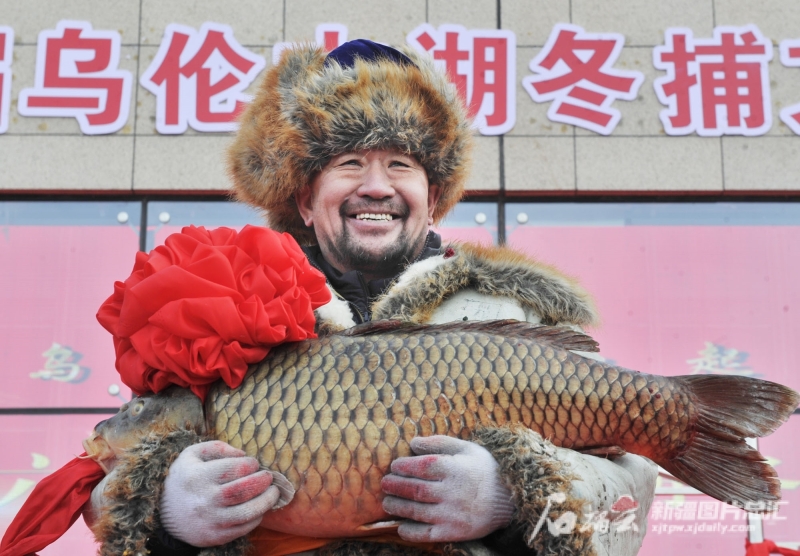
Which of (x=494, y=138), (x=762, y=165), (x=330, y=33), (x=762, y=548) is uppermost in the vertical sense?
(x=330, y=33)

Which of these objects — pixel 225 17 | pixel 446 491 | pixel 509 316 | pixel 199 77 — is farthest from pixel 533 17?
pixel 446 491

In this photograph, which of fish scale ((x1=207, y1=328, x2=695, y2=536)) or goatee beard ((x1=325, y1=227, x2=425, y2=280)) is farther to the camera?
goatee beard ((x1=325, y1=227, x2=425, y2=280))

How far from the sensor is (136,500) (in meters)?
1.54

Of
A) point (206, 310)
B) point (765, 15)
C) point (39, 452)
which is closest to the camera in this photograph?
point (206, 310)

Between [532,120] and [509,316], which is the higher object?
[532,120]

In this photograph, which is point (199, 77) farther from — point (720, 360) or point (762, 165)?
point (720, 360)

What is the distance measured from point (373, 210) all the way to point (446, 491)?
82cm

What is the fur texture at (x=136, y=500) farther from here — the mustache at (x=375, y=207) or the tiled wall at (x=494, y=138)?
the tiled wall at (x=494, y=138)

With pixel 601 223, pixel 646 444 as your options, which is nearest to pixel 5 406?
pixel 601 223

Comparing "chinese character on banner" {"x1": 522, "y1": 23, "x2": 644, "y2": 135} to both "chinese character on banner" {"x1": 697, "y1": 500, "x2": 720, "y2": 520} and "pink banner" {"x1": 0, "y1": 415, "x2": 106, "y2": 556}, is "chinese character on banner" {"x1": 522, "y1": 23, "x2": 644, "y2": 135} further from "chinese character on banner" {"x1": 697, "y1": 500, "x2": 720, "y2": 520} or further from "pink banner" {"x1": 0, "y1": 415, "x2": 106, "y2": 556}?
"pink banner" {"x1": 0, "y1": 415, "x2": 106, "y2": 556}

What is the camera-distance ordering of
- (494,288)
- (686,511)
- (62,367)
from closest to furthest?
(494,288)
(686,511)
(62,367)

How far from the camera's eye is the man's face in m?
2.11

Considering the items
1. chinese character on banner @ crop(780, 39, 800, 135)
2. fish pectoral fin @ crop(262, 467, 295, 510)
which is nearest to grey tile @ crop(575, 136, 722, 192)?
chinese character on banner @ crop(780, 39, 800, 135)

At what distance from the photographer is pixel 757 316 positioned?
523cm
